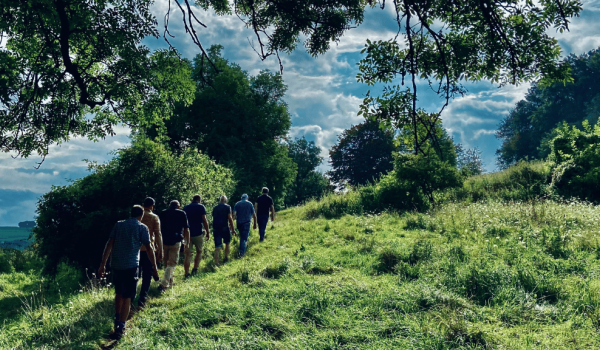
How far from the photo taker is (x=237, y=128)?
2911cm

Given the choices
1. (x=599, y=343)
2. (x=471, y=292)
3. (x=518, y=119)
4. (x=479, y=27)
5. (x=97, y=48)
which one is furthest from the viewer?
(x=518, y=119)

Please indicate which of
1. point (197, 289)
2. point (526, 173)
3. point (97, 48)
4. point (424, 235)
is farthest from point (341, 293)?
point (526, 173)

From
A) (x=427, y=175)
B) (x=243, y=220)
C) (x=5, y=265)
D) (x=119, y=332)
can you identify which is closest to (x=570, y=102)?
(x=427, y=175)

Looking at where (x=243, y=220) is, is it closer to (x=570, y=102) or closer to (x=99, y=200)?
(x=99, y=200)

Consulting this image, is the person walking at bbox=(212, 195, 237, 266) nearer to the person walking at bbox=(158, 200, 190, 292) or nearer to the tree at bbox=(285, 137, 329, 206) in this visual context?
the person walking at bbox=(158, 200, 190, 292)

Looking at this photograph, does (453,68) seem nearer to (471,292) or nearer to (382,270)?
(471,292)

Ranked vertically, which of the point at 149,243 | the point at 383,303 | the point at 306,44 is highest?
the point at 306,44

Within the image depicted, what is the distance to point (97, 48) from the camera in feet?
26.7

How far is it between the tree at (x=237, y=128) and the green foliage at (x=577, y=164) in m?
20.7

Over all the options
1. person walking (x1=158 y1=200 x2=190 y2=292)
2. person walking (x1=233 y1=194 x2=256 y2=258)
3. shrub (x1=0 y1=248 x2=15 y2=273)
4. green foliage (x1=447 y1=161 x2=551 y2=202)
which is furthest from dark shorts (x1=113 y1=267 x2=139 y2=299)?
green foliage (x1=447 y1=161 x2=551 y2=202)

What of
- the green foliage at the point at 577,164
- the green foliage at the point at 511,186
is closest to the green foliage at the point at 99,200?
the green foliage at the point at 511,186

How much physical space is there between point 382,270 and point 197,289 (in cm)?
400

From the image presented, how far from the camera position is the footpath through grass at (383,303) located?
448 cm

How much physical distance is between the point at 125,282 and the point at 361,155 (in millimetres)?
43625
